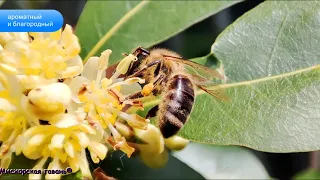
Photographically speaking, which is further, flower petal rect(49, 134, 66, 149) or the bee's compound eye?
the bee's compound eye

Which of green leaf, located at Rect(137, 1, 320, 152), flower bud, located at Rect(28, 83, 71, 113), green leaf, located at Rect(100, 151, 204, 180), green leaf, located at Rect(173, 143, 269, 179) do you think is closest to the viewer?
flower bud, located at Rect(28, 83, 71, 113)

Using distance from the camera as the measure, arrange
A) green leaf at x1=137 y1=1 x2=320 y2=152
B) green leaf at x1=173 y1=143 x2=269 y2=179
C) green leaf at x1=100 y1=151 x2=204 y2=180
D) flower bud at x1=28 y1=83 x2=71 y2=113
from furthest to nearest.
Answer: green leaf at x1=173 y1=143 x2=269 y2=179 → green leaf at x1=100 y1=151 x2=204 y2=180 → green leaf at x1=137 y1=1 x2=320 y2=152 → flower bud at x1=28 y1=83 x2=71 y2=113

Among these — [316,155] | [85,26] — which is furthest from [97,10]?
[316,155]

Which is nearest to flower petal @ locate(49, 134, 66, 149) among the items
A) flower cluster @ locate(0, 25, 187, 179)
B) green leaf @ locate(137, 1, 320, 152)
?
flower cluster @ locate(0, 25, 187, 179)

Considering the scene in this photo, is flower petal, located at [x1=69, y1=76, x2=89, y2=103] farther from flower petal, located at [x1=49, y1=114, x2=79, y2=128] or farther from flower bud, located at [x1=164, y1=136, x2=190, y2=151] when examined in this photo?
flower bud, located at [x1=164, y1=136, x2=190, y2=151]

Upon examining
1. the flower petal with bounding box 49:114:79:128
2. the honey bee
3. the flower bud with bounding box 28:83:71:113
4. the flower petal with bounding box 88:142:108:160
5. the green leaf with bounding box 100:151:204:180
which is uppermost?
the flower bud with bounding box 28:83:71:113

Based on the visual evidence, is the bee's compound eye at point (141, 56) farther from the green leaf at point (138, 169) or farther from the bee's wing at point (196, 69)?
the green leaf at point (138, 169)
